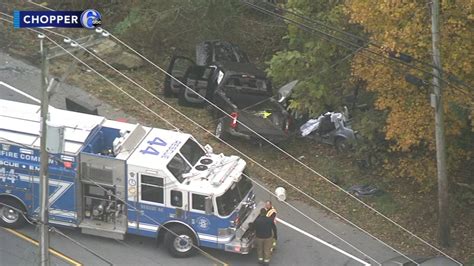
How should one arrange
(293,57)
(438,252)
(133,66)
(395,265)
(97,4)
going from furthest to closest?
1. (97,4)
2. (133,66)
3. (293,57)
4. (438,252)
5. (395,265)

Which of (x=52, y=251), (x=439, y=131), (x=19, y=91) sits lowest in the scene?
(x=52, y=251)

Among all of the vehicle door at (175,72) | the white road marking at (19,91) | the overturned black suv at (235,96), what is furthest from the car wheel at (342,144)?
the white road marking at (19,91)

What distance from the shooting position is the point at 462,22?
17.3 metres

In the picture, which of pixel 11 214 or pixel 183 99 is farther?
pixel 183 99

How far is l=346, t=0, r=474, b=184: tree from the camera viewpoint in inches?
686

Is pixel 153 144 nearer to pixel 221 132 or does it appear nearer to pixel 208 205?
pixel 208 205

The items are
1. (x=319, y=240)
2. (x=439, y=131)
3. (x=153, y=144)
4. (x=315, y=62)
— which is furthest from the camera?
(x=315, y=62)

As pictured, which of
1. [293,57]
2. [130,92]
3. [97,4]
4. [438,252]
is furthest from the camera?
[97,4]

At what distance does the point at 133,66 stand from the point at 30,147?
10.2m

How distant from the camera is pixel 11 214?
17516mm

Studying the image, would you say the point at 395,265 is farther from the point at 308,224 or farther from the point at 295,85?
the point at 295,85

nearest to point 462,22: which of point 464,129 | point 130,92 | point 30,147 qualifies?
point 464,129

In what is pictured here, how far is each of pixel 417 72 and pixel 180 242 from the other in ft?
22.2

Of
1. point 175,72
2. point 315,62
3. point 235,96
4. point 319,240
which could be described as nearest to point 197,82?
point 175,72
